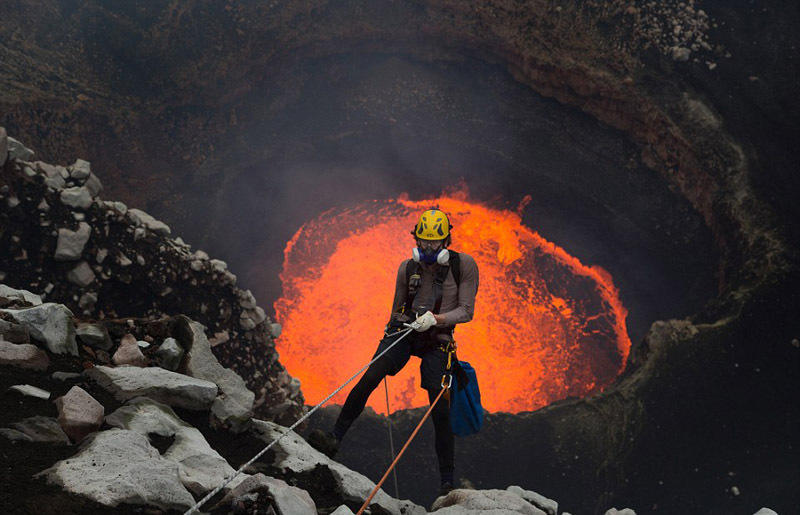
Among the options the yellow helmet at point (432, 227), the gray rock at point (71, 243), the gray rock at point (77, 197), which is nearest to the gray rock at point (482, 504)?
the yellow helmet at point (432, 227)

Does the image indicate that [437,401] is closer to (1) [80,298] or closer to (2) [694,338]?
(1) [80,298]

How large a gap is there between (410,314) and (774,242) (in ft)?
29.7

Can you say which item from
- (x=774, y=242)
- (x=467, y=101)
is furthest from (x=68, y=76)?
(x=774, y=242)

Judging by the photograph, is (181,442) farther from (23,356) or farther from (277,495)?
(23,356)

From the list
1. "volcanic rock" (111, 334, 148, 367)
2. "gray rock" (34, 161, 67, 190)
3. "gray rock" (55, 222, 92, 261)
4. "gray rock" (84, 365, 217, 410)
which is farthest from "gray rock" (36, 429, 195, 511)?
"gray rock" (34, 161, 67, 190)

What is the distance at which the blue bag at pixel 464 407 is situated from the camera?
557cm

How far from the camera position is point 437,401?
5352mm

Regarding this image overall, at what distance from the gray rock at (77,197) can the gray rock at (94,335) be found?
126 inches

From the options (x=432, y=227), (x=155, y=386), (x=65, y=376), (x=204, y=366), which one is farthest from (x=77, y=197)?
(x=432, y=227)

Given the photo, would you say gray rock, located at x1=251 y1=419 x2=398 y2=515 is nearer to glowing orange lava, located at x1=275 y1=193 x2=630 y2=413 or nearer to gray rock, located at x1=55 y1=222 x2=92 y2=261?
gray rock, located at x1=55 y1=222 x2=92 y2=261

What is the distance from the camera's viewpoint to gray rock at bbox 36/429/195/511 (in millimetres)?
2895

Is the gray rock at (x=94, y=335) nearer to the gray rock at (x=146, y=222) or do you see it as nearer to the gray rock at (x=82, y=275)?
the gray rock at (x=82, y=275)

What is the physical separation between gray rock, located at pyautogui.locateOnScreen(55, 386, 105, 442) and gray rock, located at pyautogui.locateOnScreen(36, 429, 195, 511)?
0.13 meters

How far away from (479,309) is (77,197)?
10355 mm
